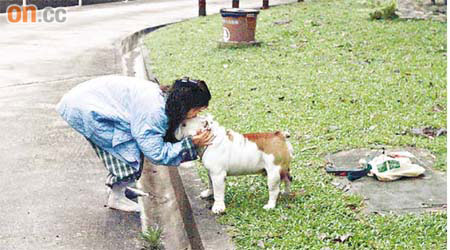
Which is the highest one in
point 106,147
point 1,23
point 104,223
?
point 106,147

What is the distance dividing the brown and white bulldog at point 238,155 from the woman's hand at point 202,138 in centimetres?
4

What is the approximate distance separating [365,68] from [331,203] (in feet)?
17.2

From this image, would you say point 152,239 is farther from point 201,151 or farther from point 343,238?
point 343,238

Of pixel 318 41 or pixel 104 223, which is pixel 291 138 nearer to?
pixel 104 223

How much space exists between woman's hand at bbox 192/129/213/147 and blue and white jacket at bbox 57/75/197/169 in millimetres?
34

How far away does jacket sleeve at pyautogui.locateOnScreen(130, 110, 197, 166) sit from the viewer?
15.3 feet

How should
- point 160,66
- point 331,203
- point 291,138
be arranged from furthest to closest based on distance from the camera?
point 160,66 → point 291,138 → point 331,203

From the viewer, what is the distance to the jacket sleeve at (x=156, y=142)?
15.3 feet

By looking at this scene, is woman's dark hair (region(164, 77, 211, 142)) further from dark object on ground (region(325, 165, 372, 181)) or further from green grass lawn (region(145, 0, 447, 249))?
dark object on ground (region(325, 165, 372, 181))

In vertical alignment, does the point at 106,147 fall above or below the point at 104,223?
above

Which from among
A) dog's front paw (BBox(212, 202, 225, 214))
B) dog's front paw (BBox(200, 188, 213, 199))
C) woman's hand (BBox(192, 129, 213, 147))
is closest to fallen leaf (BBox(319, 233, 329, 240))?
dog's front paw (BBox(212, 202, 225, 214))

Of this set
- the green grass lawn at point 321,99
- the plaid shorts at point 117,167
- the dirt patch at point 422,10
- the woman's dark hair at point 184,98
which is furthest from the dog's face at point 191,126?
the dirt patch at point 422,10

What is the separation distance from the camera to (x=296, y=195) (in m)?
5.10

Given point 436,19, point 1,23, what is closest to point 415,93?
point 436,19
